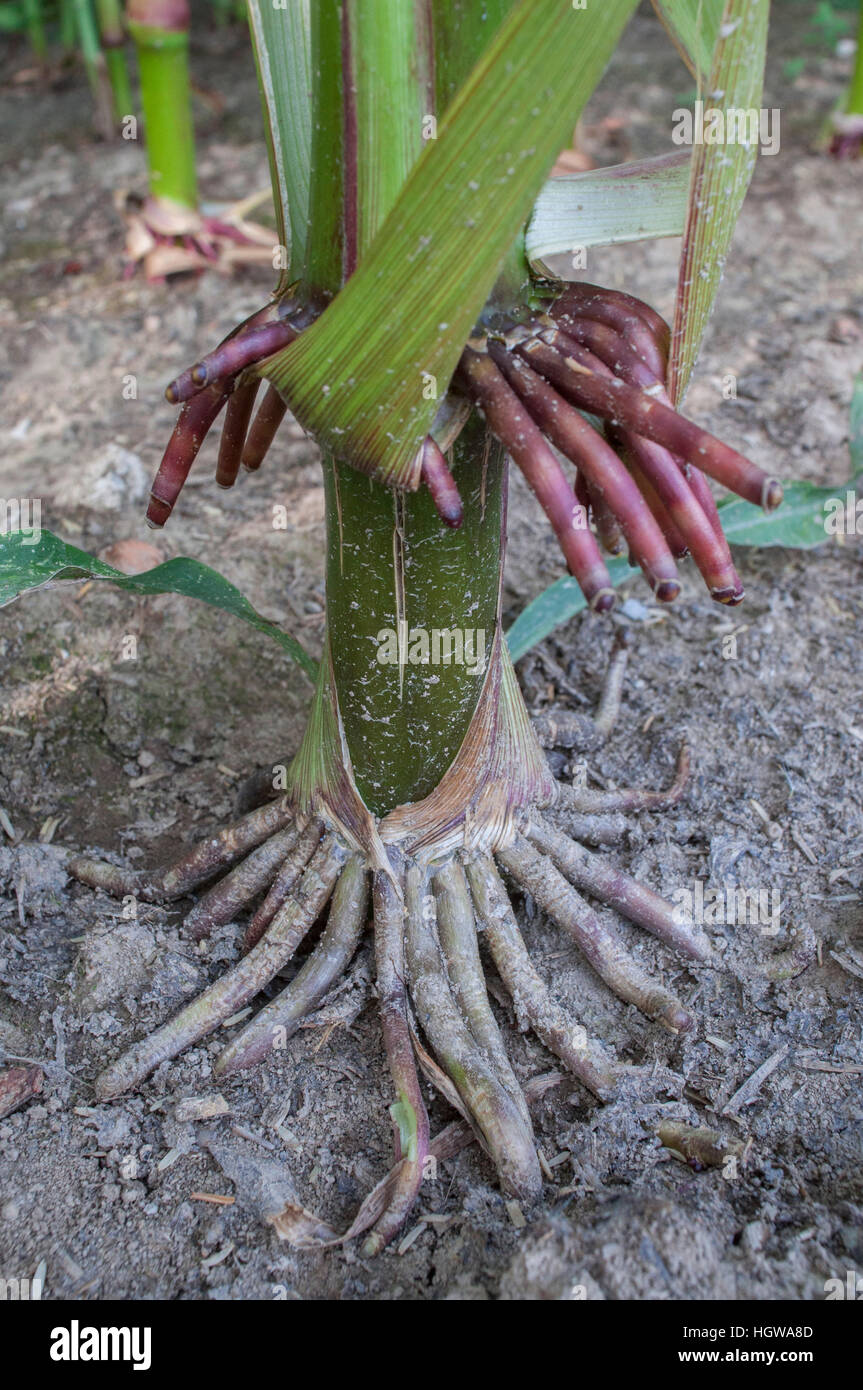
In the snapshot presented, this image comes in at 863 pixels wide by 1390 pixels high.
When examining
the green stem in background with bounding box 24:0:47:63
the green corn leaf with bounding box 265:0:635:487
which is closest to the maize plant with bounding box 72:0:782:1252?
the green corn leaf with bounding box 265:0:635:487

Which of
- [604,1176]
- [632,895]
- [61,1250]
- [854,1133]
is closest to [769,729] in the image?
[632,895]

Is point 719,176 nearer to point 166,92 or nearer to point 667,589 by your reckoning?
point 667,589

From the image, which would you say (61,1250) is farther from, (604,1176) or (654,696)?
(654,696)

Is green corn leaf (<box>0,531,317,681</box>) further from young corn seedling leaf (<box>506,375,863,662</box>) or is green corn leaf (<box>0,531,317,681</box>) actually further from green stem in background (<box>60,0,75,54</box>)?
green stem in background (<box>60,0,75,54</box>)

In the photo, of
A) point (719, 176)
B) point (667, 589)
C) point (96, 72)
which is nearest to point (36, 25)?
point (96, 72)

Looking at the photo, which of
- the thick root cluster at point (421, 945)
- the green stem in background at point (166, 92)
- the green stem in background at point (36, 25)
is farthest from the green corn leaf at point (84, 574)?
the green stem in background at point (36, 25)
